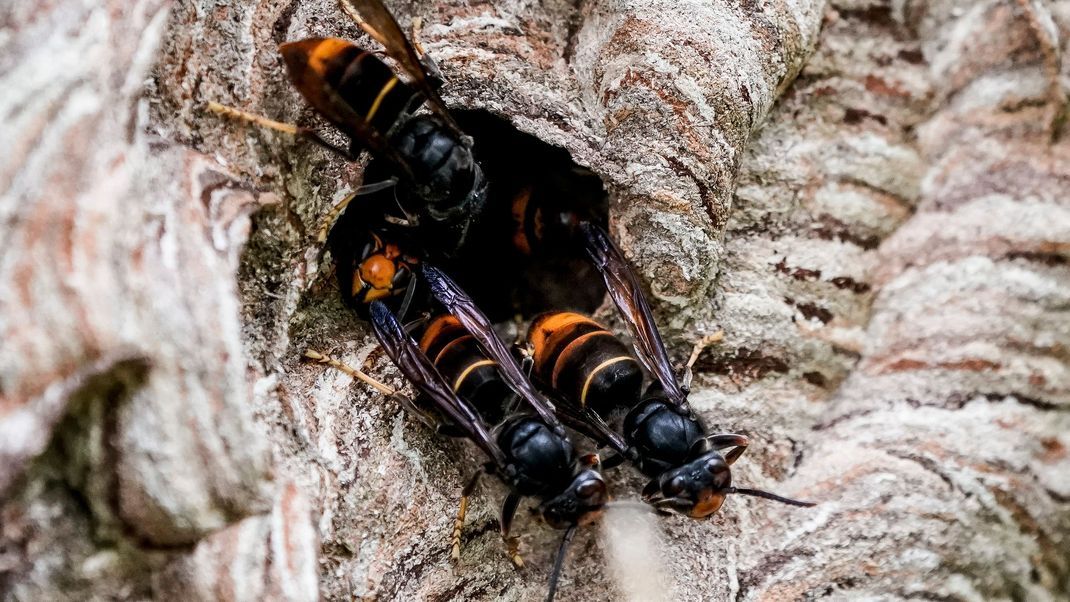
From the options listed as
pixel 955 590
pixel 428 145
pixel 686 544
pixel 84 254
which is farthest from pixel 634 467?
pixel 84 254

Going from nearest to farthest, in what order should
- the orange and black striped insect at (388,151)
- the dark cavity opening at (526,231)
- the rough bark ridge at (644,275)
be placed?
the rough bark ridge at (644,275)
the orange and black striped insect at (388,151)
the dark cavity opening at (526,231)

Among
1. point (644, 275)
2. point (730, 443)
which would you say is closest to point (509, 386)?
point (644, 275)

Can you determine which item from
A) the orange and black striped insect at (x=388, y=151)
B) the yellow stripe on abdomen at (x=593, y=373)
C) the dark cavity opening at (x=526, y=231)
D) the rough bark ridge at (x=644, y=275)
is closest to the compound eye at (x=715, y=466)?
the rough bark ridge at (x=644, y=275)

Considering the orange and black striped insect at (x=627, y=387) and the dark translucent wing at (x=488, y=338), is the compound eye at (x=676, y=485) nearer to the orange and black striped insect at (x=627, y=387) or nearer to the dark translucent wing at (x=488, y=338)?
the orange and black striped insect at (x=627, y=387)

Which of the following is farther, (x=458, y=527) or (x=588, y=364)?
(x=588, y=364)

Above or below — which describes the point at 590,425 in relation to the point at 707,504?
below

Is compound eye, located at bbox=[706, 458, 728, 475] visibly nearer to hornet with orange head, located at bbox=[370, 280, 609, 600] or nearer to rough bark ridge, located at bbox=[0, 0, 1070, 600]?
rough bark ridge, located at bbox=[0, 0, 1070, 600]

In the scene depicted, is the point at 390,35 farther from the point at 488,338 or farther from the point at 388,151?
the point at 488,338
